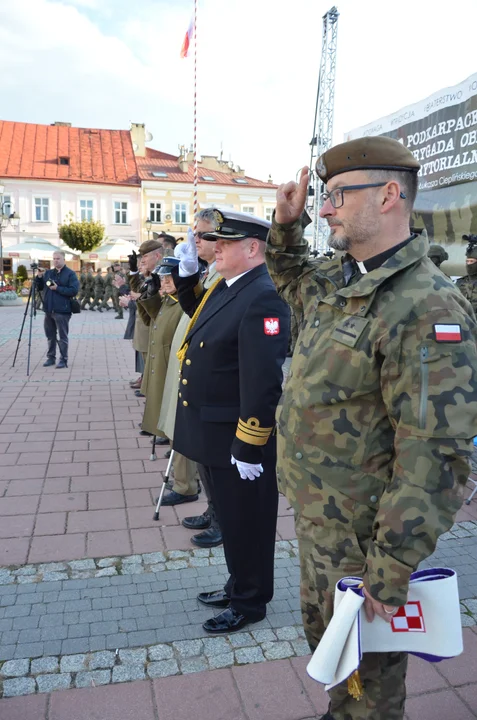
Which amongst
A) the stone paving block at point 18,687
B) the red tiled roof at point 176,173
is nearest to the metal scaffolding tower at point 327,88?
the stone paving block at point 18,687

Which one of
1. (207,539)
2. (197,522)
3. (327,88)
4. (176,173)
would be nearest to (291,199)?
(207,539)

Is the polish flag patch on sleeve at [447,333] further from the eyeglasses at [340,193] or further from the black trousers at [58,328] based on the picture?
the black trousers at [58,328]

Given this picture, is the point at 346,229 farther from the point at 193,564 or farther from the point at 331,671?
the point at 193,564

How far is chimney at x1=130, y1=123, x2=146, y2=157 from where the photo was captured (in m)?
42.4

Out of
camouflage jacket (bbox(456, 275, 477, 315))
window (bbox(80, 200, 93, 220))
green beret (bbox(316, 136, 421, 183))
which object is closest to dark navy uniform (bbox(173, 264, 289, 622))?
green beret (bbox(316, 136, 421, 183))

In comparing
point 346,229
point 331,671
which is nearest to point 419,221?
point 346,229

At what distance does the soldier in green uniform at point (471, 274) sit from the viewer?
6258 millimetres

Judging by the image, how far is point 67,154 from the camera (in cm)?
4047

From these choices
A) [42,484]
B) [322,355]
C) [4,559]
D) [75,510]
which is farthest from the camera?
[42,484]

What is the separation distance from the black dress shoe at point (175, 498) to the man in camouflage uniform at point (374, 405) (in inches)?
91.9

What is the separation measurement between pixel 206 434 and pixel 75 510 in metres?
1.73

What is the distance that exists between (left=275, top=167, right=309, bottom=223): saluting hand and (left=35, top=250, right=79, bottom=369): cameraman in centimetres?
791

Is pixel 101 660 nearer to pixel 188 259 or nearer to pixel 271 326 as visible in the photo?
pixel 271 326

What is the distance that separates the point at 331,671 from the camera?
150cm
